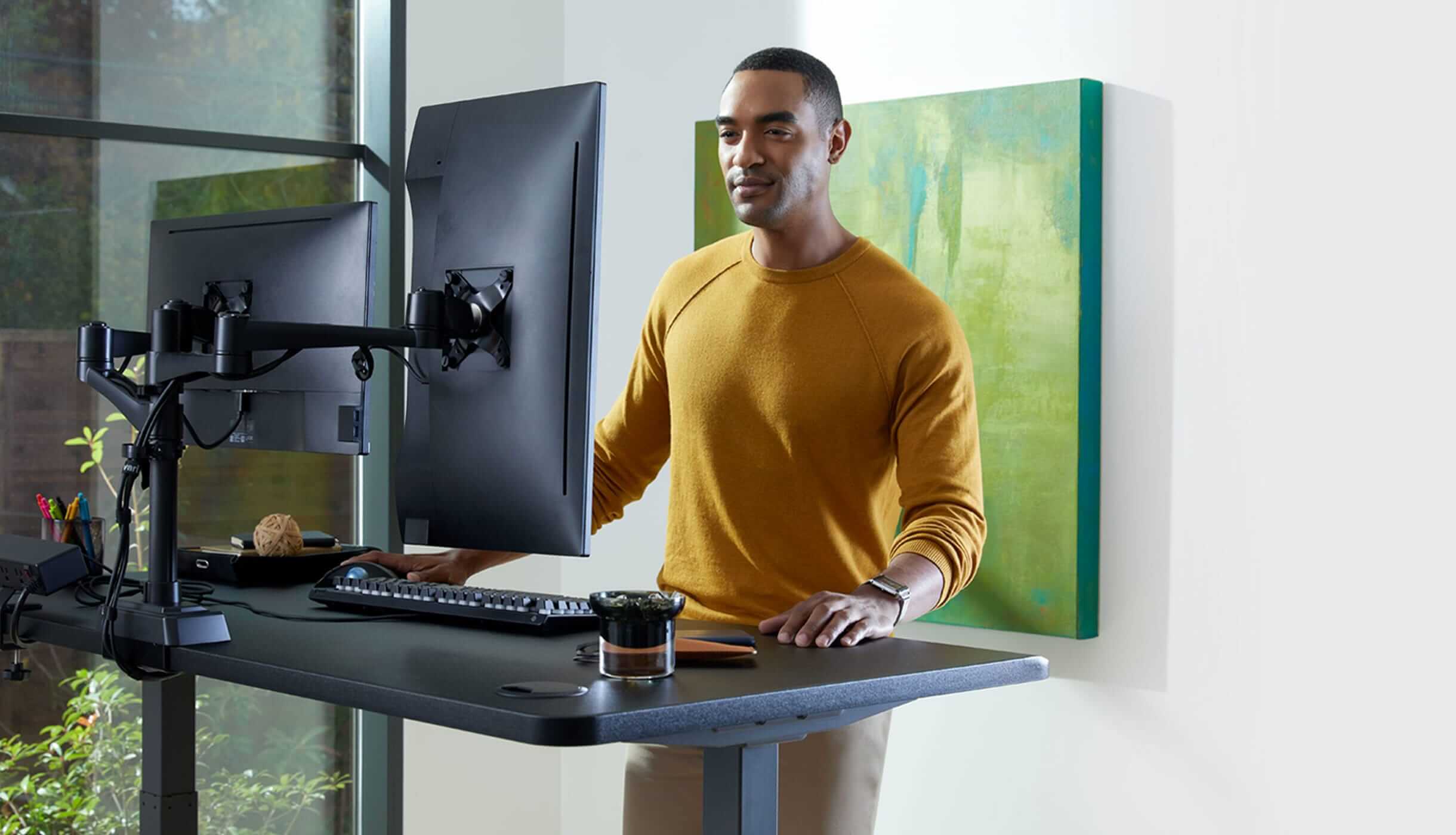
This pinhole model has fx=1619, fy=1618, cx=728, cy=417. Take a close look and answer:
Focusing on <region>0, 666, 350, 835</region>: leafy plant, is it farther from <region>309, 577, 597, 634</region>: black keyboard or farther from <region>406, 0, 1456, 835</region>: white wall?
<region>309, 577, 597, 634</region>: black keyboard

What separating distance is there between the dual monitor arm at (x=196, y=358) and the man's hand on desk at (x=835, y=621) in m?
0.44

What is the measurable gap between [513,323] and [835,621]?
494 millimetres

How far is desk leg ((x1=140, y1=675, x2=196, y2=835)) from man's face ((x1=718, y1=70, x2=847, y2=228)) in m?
1.05

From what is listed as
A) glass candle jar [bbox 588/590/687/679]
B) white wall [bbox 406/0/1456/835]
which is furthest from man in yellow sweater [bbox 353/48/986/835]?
white wall [bbox 406/0/1456/835]

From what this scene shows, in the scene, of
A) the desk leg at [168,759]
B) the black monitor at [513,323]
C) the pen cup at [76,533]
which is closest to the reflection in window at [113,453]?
the pen cup at [76,533]

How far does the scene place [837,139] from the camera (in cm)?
251

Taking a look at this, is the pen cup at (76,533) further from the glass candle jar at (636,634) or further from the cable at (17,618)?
the glass candle jar at (636,634)

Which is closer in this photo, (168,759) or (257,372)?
(257,372)

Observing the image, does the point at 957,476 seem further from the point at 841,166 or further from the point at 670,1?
the point at 670,1

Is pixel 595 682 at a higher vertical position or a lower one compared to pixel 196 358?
lower

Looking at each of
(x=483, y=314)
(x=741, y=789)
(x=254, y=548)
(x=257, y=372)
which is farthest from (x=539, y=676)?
(x=254, y=548)

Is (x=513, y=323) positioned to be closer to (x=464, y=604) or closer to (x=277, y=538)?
(x=464, y=604)

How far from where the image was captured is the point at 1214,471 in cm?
283

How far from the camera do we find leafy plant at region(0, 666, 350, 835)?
3.61 meters
